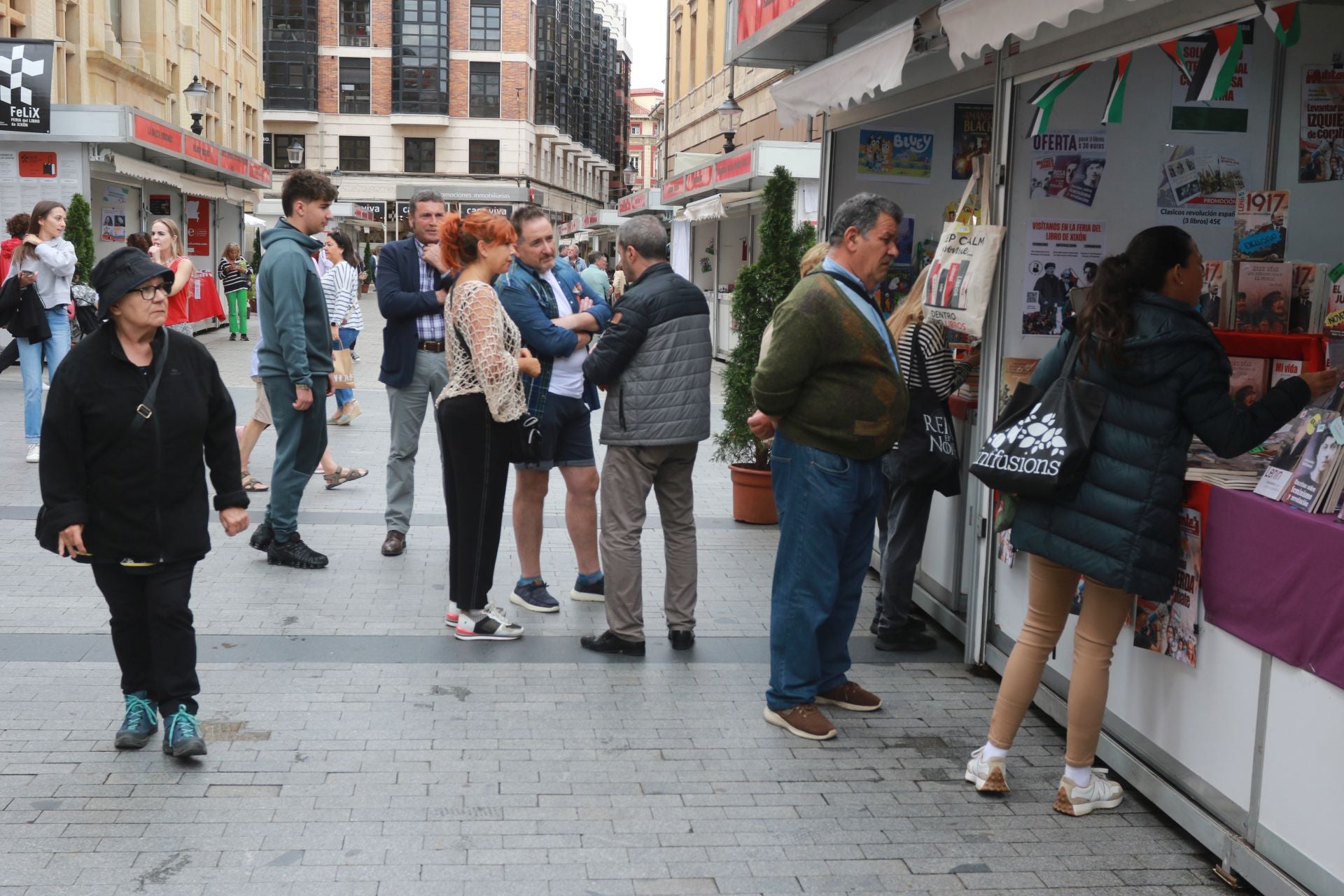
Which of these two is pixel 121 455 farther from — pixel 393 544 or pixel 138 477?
pixel 393 544

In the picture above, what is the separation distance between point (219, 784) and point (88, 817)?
42cm

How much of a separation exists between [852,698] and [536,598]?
6.52 feet

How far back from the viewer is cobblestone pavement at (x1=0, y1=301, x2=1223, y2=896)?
3.80 metres

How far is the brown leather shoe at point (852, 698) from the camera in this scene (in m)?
5.26

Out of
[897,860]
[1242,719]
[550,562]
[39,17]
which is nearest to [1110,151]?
[1242,719]

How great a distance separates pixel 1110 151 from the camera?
5695mm

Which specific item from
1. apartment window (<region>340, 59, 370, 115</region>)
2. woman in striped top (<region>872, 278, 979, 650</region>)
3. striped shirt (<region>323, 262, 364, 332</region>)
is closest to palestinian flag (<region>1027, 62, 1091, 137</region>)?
woman in striped top (<region>872, 278, 979, 650</region>)

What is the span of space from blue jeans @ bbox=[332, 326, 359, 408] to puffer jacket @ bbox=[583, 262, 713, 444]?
7156mm

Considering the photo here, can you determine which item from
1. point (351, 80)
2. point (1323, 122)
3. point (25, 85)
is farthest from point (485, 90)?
point (1323, 122)

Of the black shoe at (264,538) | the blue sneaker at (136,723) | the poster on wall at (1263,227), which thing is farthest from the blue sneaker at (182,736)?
the poster on wall at (1263,227)

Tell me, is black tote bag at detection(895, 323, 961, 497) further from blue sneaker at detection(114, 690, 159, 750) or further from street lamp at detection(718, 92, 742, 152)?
street lamp at detection(718, 92, 742, 152)

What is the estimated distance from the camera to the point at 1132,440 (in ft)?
13.1

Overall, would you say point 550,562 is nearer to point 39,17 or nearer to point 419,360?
point 419,360

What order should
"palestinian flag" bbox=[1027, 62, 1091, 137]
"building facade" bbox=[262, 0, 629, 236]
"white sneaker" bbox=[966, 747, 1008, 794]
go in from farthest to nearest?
"building facade" bbox=[262, 0, 629, 236], "palestinian flag" bbox=[1027, 62, 1091, 137], "white sneaker" bbox=[966, 747, 1008, 794]
